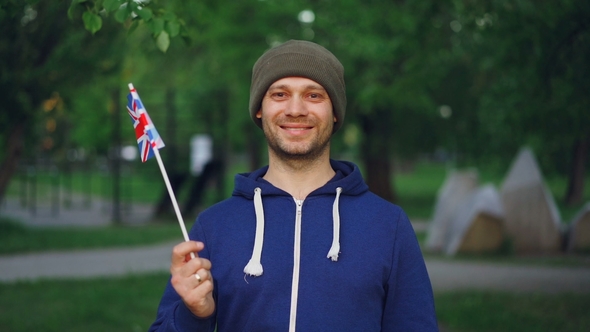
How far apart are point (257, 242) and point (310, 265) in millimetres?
176

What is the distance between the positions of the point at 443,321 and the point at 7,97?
475 centimetres

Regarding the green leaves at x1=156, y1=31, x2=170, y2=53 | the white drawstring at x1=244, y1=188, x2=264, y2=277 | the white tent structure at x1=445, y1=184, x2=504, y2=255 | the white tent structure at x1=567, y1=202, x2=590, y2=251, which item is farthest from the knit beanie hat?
the white tent structure at x1=567, y1=202, x2=590, y2=251

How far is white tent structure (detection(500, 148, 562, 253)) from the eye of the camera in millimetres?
13102

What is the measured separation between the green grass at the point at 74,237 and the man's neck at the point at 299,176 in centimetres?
1076

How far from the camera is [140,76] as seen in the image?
29.8 metres

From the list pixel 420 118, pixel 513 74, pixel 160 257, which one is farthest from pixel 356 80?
pixel 513 74

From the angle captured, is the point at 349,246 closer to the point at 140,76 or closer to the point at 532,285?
the point at 532,285

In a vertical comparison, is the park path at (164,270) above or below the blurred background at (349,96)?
below

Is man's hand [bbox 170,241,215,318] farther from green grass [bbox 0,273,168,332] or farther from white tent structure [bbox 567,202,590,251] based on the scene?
white tent structure [bbox 567,202,590,251]

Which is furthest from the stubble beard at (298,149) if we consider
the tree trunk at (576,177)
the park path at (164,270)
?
the tree trunk at (576,177)

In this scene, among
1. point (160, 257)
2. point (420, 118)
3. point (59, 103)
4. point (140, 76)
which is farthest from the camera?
point (140, 76)

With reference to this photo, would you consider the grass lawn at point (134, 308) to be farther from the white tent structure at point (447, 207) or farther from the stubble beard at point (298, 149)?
the stubble beard at point (298, 149)

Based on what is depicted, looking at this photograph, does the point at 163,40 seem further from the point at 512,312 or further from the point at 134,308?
the point at 512,312

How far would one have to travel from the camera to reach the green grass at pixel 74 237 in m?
13.4
